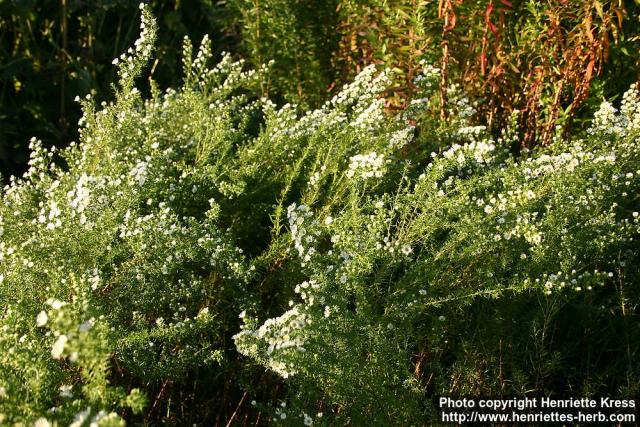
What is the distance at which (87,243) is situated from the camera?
8.22 ft

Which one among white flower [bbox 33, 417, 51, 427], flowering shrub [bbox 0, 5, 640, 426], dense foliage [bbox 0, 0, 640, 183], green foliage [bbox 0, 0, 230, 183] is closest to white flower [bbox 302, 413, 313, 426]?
flowering shrub [bbox 0, 5, 640, 426]

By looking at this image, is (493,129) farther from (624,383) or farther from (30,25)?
(30,25)

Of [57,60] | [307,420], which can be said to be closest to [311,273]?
[307,420]

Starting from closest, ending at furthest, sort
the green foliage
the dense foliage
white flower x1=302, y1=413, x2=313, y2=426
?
white flower x1=302, y1=413, x2=313, y2=426 < the dense foliage < the green foliage

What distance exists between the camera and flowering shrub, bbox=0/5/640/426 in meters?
2.29

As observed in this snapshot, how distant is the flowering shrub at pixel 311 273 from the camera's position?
7.53 ft

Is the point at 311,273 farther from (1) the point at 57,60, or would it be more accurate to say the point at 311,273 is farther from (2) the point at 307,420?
(1) the point at 57,60

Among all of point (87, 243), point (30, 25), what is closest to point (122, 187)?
point (87, 243)

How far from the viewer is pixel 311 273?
2.55m

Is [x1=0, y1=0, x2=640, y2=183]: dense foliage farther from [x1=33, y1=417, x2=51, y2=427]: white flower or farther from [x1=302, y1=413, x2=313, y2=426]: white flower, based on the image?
[x1=33, y1=417, x2=51, y2=427]: white flower

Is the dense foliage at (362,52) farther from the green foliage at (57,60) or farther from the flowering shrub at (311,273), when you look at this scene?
the flowering shrub at (311,273)

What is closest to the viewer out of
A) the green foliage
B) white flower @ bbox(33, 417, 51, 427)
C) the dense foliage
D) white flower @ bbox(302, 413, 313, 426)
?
white flower @ bbox(33, 417, 51, 427)

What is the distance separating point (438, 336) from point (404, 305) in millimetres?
256

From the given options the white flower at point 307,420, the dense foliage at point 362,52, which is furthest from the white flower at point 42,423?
the dense foliage at point 362,52
